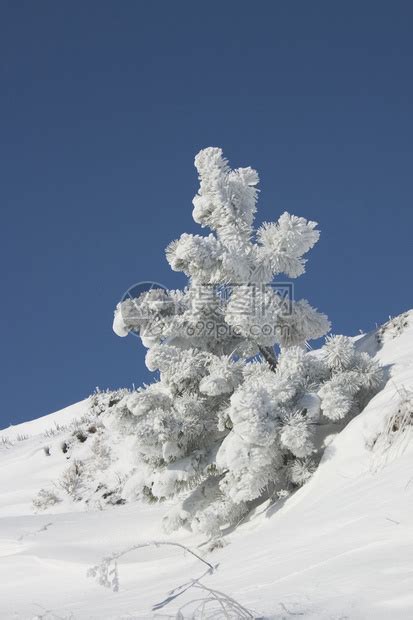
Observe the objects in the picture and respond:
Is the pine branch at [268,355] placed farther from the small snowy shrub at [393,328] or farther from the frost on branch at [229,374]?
the small snowy shrub at [393,328]

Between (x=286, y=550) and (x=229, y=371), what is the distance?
3227 mm

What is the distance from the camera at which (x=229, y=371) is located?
811 centimetres

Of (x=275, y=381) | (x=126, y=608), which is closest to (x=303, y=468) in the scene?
(x=275, y=381)

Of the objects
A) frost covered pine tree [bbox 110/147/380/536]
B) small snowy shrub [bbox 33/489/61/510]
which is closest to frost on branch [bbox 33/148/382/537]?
frost covered pine tree [bbox 110/147/380/536]

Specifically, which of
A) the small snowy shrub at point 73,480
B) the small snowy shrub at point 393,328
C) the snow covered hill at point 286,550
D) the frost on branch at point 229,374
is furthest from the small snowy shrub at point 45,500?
the small snowy shrub at point 393,328

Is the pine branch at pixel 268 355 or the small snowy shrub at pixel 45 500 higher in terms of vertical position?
the small snowy shrub at pixel 45 500

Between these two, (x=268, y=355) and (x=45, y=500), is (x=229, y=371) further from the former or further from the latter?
(x=45, y=500)

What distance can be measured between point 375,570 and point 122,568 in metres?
4.24

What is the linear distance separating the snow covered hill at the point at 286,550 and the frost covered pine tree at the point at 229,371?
0.38 m

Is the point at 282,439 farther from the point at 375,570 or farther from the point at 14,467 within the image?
the point at 14,467

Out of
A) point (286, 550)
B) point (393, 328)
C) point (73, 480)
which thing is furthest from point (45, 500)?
point (286, 550)

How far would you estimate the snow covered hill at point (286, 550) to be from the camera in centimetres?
345

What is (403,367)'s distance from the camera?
8125mm

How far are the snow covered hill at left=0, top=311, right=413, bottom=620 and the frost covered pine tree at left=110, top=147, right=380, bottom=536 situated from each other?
1.25 ft
